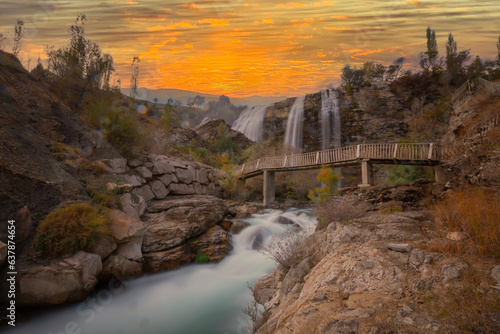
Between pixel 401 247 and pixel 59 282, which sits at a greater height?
pixel 401 247

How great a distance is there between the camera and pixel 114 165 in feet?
34.2

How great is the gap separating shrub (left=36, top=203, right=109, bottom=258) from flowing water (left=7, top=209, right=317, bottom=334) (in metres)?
1.32

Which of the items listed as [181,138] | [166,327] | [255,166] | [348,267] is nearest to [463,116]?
[255,166]

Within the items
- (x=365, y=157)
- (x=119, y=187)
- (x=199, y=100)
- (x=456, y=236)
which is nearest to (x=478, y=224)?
(x=456, y=236)

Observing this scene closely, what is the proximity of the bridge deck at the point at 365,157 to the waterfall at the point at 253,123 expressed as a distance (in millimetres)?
17641

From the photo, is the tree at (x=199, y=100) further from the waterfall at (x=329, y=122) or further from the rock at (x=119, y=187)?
the rock at (x=119, y=187)

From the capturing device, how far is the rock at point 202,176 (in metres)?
16.3

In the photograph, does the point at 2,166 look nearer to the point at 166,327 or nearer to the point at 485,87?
the point at 166,327

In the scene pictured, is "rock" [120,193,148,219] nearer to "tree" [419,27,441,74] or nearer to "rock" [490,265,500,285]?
"rock" [490,265,500,285]

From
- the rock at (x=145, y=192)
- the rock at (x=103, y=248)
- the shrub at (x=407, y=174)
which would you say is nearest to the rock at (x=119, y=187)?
the rock at (x=145, y=192)

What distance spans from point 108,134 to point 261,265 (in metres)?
8.48

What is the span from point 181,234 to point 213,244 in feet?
4.09

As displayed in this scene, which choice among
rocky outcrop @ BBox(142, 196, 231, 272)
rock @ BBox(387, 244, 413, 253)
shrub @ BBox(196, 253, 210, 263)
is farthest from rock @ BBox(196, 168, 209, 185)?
rock @ BBox(387, 244, 413, 253)

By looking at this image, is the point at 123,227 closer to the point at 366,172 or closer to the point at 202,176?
the point at 202,176
